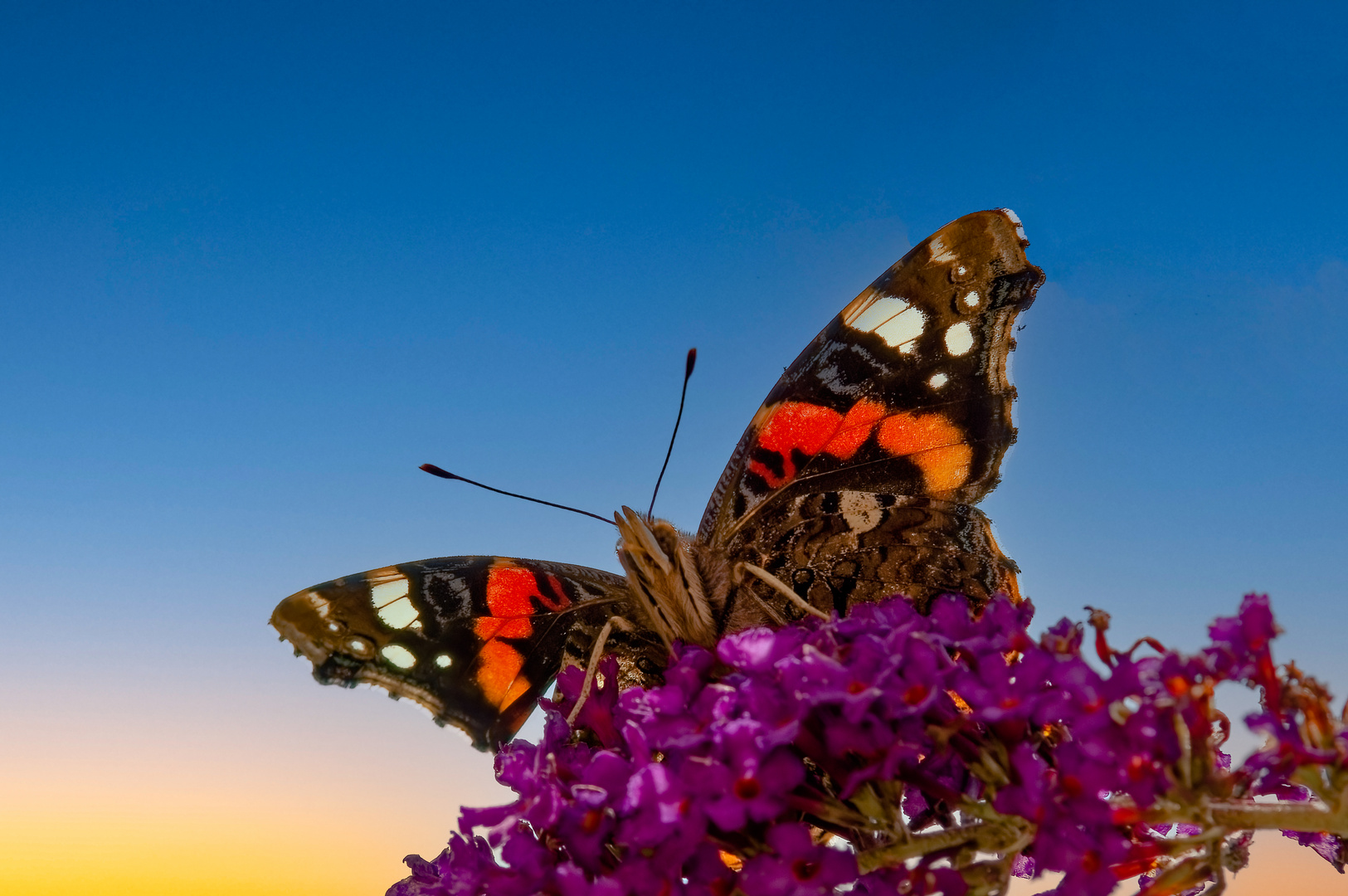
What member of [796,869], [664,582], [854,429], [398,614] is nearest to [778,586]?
[664,582]

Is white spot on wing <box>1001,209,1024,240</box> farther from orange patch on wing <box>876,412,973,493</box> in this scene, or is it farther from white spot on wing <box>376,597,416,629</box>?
white spot on wing <box>376,597,416,629</box>

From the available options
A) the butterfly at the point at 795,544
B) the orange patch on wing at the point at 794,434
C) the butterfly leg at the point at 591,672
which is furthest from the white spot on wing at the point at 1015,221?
the butterfly leg at the point at 591,672

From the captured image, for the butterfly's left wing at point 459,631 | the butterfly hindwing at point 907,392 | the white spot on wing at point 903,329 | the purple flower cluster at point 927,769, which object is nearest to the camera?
the purple flower cluster at point 927,769

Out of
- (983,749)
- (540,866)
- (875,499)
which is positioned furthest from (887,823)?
(875,499)

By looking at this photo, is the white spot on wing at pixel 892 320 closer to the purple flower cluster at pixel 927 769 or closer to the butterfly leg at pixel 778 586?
the butterfly leg at pixel 778 586

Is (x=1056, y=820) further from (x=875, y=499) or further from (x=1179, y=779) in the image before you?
(x=875, y=499)
